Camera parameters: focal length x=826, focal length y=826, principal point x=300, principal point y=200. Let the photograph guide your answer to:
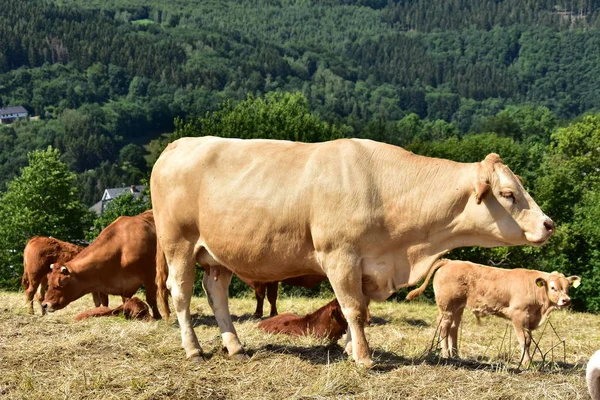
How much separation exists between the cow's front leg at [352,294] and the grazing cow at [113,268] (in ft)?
24.3

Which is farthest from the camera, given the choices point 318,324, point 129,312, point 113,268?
point 113,268

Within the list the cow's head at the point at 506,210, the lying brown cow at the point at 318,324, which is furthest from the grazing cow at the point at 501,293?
the cow's head at the point at 506,210

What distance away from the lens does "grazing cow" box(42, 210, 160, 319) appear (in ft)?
48.6

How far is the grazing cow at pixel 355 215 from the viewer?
836cm

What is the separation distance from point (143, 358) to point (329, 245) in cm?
249

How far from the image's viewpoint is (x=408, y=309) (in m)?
22.1

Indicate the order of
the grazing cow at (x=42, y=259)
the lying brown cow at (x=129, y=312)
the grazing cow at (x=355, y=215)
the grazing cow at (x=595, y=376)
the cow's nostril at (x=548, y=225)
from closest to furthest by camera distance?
1. the grazing cow at (x=595, y=376)
2. the cow's nostril at (x=548, y=225)
3. the grazing cow at (x=355, y=215)
4. the lying brown cow at (x=129, y=312)
5. the grazing cow at (x=42, y=259)

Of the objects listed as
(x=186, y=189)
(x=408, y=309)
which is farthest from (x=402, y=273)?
(x=408, y=309)

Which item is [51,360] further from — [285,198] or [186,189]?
[285,198]

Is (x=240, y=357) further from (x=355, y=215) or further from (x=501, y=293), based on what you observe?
(x=501, y=293)

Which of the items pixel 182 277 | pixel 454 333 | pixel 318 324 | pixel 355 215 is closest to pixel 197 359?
pixel 182 277

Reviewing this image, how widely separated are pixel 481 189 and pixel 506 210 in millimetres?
355

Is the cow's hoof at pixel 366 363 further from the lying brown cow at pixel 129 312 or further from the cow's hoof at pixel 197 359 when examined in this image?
the lying brown cow at pixel 129 312

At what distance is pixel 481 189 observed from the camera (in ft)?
26.8
